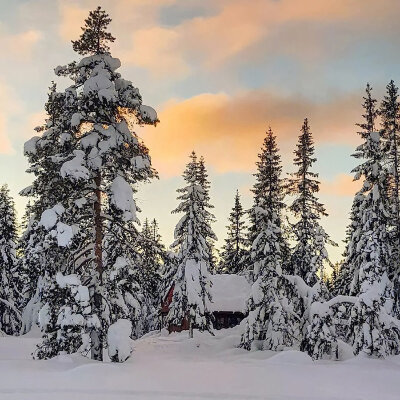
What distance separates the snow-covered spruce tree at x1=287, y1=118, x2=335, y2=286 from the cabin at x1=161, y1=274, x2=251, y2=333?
276 inches

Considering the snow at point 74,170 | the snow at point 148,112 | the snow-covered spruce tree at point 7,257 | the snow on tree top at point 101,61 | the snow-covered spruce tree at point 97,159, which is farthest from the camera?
the snow-covered spruce tree at point 7,257

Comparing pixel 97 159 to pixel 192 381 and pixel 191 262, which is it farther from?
pixel 191 262

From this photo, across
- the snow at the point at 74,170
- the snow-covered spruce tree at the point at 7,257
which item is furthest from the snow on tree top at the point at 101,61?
the snow-covered spruce tree at the point at 7,257

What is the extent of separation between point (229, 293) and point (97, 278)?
95.9ft

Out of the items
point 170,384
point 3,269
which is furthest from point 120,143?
point 3,269

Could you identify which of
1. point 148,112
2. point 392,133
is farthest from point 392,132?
point 148,112

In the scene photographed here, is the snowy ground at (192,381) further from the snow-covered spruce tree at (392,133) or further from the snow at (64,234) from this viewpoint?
the snow-covered spruce tree at (392,133)

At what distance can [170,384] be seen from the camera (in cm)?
1165

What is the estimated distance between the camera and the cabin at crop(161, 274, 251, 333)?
140 feet

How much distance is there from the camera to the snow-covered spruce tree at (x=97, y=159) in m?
15.2

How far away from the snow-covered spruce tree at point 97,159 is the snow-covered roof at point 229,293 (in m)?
27.1

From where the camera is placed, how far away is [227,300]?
42.9m

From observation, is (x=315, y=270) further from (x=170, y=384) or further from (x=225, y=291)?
(x=170, y=384)

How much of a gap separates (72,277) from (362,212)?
18.4 m
